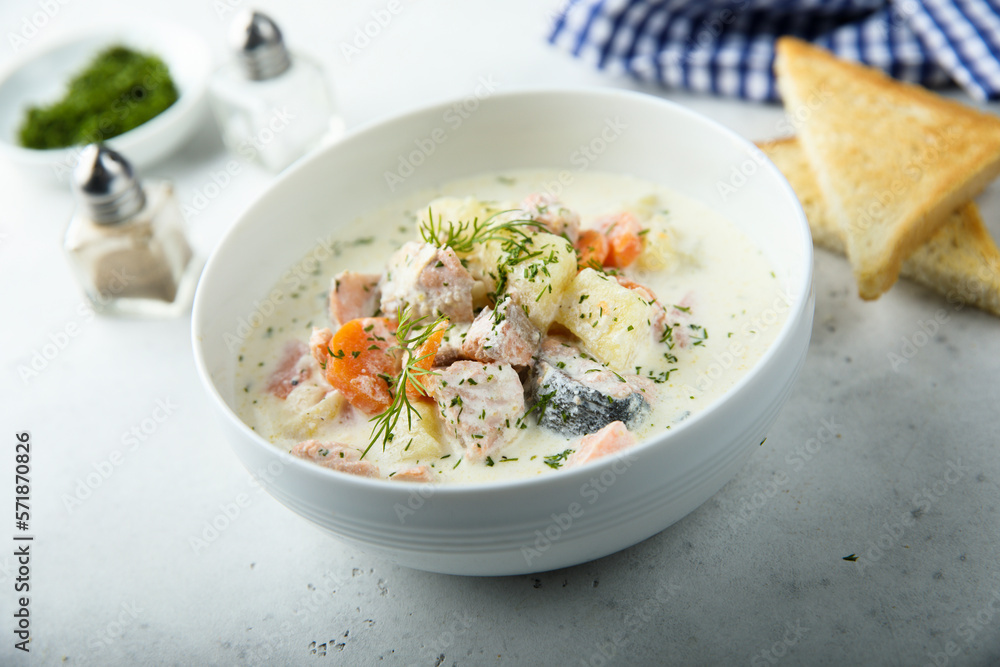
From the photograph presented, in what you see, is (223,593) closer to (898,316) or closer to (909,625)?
(909,625)

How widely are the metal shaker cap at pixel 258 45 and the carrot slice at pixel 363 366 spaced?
1896 mm

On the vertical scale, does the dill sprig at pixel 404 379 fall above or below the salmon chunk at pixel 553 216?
below

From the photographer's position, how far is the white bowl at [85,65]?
3.76m

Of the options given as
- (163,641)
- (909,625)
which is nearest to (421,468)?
(163,641)

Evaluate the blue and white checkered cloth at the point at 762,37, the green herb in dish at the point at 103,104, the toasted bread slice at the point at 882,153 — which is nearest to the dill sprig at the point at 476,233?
the toasted bread slice at the point at 882,153

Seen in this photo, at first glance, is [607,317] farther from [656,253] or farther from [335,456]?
[335,456]

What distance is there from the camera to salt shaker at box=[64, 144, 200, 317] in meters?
3.09

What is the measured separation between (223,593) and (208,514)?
1.05 ft

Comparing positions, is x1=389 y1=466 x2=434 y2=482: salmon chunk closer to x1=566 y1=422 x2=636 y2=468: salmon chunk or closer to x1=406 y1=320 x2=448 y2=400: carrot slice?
x1=406 y1=320 x2=448 y2=400: carrot slice

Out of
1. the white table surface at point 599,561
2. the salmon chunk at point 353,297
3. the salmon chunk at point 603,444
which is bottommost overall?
the white table surface at point 599,561

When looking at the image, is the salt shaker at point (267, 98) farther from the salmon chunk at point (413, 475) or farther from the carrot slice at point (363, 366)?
the salmon chunk at point (413, 475)

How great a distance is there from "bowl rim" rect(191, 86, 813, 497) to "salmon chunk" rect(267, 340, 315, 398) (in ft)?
0.71

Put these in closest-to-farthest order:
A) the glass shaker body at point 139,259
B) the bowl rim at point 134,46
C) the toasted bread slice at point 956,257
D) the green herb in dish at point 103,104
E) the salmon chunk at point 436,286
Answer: the salmon chunk at point 436,286
the toasted bread slice at point 956,257
the glass shaker body at point 139,259
the bowl rim at point 134,46
the green herb in dish at point 103,104

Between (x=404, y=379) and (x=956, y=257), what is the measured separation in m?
2.02
